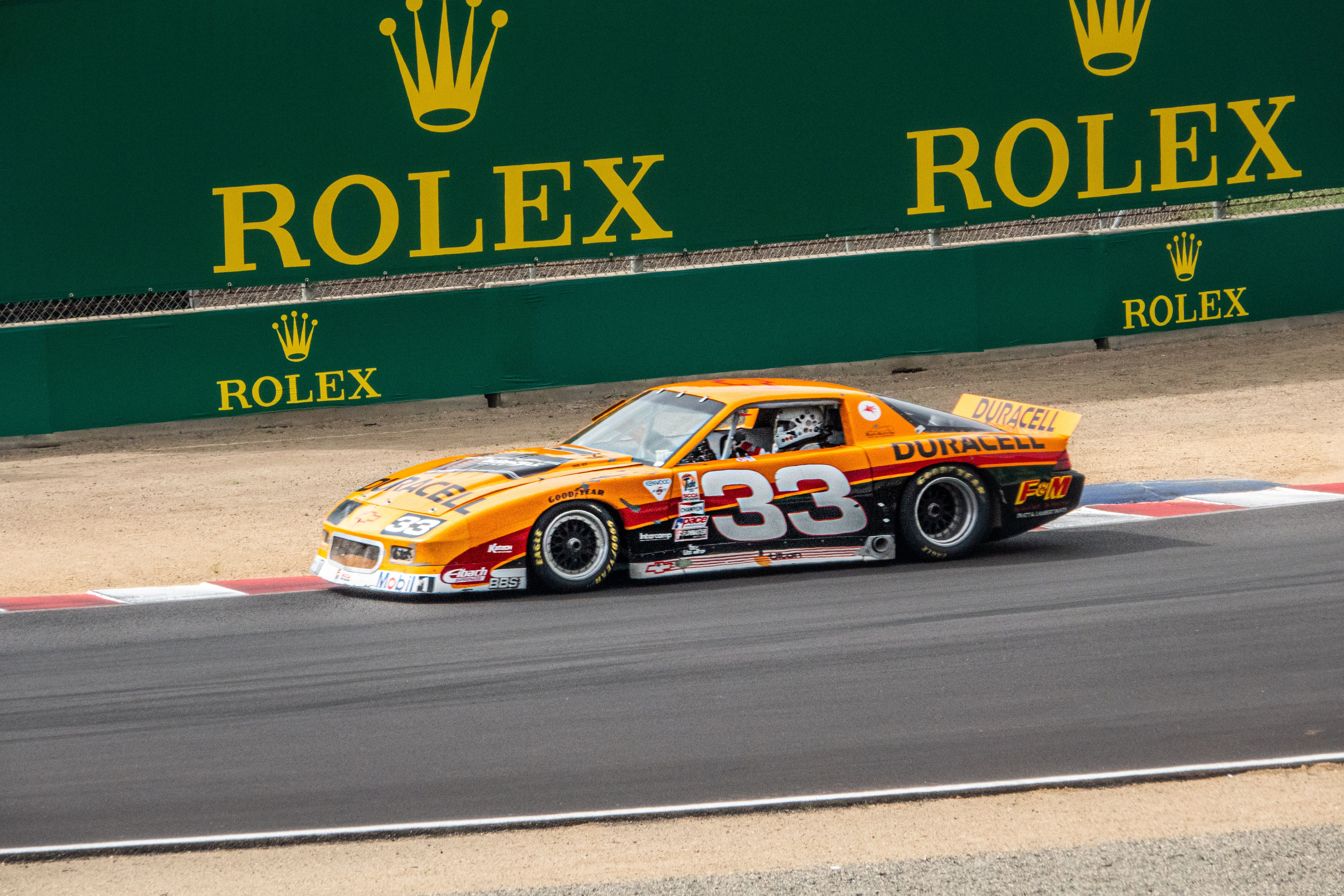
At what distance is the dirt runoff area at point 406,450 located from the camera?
10906mm

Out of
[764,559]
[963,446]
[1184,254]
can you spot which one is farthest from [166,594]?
[1184,254]

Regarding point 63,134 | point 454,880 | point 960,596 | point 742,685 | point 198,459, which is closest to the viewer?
point 454,880

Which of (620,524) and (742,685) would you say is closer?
(742,685)

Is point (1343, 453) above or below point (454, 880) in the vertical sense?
above

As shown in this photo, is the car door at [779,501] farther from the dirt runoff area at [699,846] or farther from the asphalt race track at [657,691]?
the dirt runoff area at [699,846]

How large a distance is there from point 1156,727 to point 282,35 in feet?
43.3

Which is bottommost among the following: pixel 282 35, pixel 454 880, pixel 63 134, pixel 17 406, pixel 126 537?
pixel 454 880

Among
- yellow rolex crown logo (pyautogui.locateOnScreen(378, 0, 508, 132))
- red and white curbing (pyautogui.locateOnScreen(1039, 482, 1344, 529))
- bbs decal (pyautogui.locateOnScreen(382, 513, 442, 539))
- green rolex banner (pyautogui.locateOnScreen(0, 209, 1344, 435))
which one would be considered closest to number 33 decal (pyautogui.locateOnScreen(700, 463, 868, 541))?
bbs decal (pyautogui.locateOnScreen(382, 513, 442, 539))

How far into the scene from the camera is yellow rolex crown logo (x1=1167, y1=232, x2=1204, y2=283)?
18.3 m

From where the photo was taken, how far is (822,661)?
24.8 feet

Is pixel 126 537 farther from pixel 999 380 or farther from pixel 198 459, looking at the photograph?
pixel 999 380

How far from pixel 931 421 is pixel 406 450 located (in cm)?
646

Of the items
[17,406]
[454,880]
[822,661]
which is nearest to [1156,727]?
[822,661]

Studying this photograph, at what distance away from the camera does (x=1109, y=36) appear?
60.3ft
